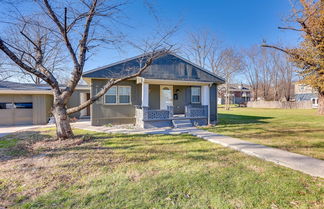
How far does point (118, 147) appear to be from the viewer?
5.57 meters

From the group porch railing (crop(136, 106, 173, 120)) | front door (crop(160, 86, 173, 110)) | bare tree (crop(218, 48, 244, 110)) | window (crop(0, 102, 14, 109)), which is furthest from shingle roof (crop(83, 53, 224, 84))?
bare tree (crop(218, 48, 244, 110))

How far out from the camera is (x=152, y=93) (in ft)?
37.8

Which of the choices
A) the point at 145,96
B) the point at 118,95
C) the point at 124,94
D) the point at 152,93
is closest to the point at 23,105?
the point at 118,95

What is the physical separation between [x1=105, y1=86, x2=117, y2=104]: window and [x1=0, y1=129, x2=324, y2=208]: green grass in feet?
17.4

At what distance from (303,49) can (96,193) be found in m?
9.24

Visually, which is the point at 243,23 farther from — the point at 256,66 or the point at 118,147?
the point at 256,66

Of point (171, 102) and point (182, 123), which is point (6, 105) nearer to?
point (171, 102)

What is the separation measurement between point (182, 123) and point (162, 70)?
155 inches

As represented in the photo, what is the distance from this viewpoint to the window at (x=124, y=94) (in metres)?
10.4

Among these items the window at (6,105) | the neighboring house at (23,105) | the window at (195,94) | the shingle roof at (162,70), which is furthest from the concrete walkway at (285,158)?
the window at (6,105)

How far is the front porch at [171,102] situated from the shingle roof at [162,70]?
771 millimetres

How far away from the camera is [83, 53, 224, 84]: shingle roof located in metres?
9.86

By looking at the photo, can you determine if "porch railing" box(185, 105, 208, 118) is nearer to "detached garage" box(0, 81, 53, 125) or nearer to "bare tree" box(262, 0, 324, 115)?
"bare tree" box(262, 0, 324, 115)

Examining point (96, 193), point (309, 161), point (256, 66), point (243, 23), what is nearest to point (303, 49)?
point (309, 161)
